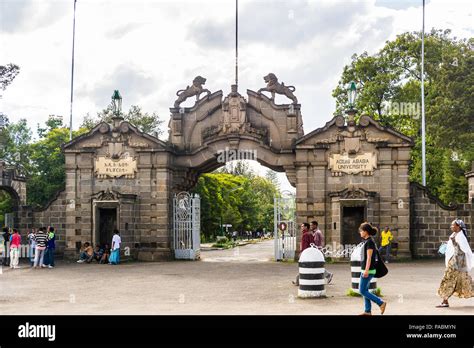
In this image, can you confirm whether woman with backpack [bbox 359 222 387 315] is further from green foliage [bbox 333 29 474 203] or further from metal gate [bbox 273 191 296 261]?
green foliage [bbox 333 29 474 203]

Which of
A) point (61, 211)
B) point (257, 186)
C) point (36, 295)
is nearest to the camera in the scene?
point (36, 295)

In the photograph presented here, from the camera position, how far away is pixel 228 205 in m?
63.6

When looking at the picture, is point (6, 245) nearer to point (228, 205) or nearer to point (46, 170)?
point (46, 170)

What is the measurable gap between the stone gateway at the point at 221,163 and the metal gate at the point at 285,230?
90 centimetres

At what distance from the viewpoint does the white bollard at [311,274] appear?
14820 mm

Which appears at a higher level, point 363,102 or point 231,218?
point 363,102

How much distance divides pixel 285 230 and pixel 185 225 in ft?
14.2

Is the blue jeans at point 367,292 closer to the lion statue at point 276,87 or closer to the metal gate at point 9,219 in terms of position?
the lion statue at point 276,87

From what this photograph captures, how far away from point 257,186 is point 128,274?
237 feet

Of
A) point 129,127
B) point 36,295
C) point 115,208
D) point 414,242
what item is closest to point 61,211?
point 115,208

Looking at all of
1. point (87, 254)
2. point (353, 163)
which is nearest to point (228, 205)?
point (87, 254)

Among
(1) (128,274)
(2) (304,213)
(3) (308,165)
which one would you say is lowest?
(1) (128,274)

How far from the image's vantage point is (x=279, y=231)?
93.4ft
